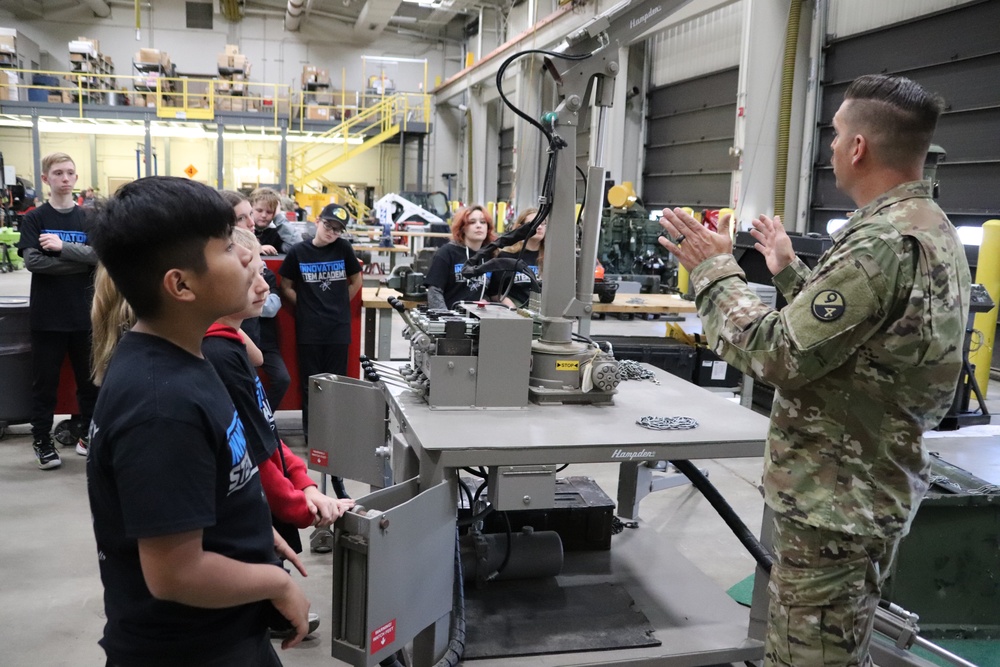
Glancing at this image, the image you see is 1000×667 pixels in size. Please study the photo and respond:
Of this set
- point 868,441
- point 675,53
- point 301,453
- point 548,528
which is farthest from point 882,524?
point 675,53

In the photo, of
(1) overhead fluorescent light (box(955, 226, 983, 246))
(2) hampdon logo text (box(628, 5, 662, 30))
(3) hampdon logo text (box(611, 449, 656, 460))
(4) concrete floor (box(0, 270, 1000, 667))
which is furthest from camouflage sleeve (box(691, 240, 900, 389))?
(1) overhead fluorescent light (box(955, 226, 983, 246))

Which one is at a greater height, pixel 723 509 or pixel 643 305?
pixel 643 305

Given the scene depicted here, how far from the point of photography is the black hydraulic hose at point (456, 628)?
1882mm

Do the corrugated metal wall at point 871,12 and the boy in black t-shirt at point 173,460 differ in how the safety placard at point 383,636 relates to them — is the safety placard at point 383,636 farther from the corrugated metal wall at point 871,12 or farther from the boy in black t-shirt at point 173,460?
the corrugated metal wall at point 871,12

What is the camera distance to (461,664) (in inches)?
79.0

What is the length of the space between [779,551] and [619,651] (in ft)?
2.45

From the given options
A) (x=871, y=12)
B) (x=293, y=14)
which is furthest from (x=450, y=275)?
(x=293, y=14)

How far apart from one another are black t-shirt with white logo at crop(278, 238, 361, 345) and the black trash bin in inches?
51.4

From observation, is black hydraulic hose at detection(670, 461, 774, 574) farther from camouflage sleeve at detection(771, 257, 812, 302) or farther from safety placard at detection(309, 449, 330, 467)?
safety placard at detection(309, 449, 330, 467)

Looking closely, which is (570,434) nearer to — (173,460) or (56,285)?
(173,460)

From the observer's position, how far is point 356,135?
16.4 meters

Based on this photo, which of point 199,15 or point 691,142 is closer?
point 691,142

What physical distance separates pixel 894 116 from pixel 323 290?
304cm

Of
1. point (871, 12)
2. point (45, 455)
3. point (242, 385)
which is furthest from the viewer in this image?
point (871, 12)
